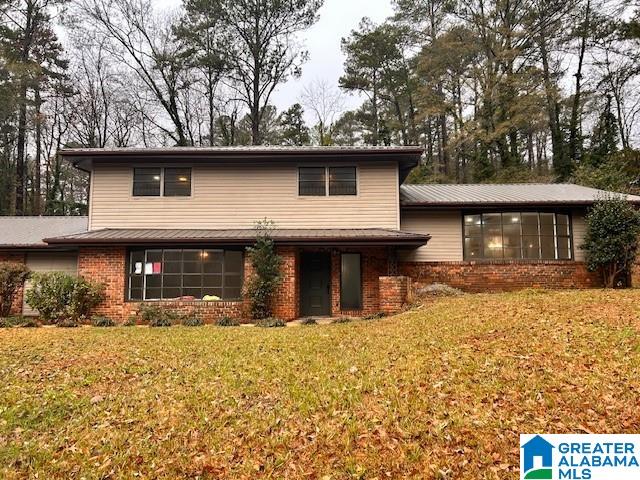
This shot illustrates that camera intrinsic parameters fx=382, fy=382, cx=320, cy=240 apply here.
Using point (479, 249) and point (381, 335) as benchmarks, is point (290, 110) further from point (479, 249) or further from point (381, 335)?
point (381, 335)

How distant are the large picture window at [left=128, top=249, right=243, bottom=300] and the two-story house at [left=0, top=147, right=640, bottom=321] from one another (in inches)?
1.2

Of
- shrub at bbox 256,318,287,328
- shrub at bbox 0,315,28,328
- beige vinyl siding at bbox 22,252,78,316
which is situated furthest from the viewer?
beige vinyl siding at bbox 22,252,78,316

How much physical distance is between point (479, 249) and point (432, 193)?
8.96 feet

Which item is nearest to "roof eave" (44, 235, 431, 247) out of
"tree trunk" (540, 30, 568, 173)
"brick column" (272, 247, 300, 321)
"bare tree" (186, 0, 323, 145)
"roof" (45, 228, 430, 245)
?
"roof" (45, 228, 430, 245)

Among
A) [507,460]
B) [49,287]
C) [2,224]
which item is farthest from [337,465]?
[2,224]

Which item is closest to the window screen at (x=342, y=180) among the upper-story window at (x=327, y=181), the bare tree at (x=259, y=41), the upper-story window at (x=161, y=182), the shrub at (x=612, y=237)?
the upper-story window at (x=327, y=181)

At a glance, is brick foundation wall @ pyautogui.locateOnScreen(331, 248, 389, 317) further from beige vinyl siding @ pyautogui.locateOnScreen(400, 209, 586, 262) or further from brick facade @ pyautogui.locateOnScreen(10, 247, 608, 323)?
beige vinyl siding @ pyautogui.locateOnScreen(400, 209, 586, 262)

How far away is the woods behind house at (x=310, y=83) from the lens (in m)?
22.4

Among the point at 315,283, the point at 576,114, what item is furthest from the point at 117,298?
the point at 576,114

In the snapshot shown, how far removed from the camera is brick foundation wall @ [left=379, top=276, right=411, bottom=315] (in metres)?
11.0

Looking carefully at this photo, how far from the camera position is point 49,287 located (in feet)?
34.8

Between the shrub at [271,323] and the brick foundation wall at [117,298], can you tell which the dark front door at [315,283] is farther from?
the brick foundation wall at [117,298]

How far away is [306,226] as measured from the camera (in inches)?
492

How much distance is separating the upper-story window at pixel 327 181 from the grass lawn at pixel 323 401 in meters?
6.38
